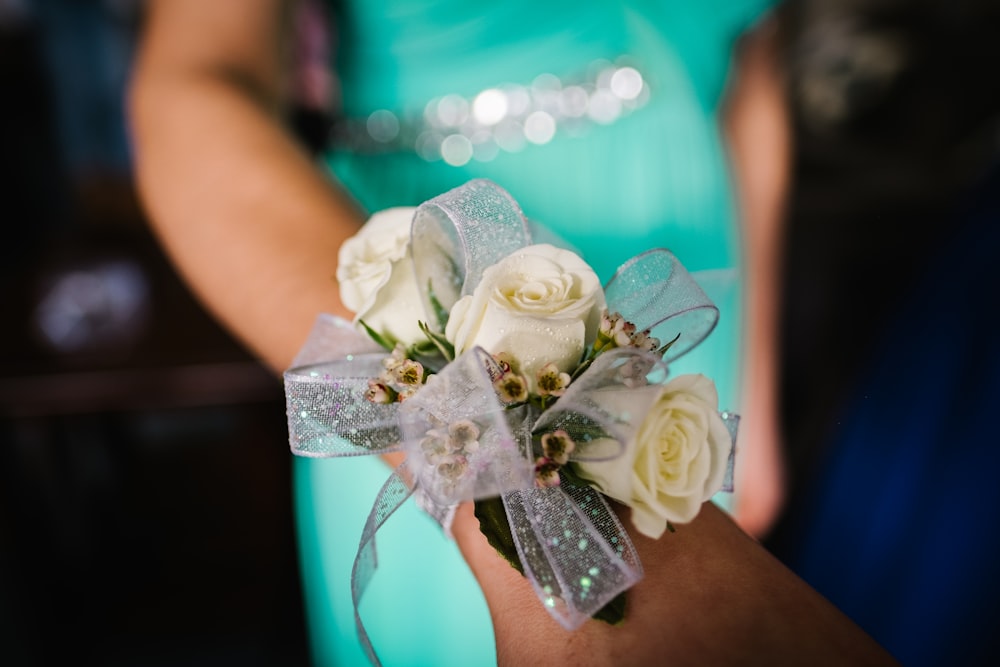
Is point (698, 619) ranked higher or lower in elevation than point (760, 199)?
lower

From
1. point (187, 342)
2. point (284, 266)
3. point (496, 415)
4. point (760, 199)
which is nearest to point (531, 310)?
point (496, 415)

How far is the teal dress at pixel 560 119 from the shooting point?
2.26 ft

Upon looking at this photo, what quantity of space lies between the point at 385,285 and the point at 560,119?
470mm

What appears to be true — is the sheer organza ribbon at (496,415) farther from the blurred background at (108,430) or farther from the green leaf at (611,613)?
the blurred background at (108,430)

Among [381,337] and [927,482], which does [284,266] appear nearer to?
[381,337]

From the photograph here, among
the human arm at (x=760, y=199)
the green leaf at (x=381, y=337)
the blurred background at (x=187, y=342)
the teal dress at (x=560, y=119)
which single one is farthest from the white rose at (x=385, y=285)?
the blurred background at (x=187, y=342)

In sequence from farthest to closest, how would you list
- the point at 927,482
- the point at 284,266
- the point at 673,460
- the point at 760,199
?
1. the point at 760,199
2. the point at 927,482
3. the point at 284,266
4. the point at 673,460

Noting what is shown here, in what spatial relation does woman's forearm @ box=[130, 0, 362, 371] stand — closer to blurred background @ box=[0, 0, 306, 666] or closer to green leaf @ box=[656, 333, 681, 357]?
green leaf @ box=[656, 333, 681, 357]

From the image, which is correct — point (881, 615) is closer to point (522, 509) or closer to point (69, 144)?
point (522, 509)

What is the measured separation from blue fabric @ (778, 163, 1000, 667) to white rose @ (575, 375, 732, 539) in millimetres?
345

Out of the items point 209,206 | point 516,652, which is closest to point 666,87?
point 209,206

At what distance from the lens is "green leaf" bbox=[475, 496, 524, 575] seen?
0.29 meters

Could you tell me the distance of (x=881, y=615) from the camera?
2.01 ft

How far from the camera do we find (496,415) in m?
0.27
